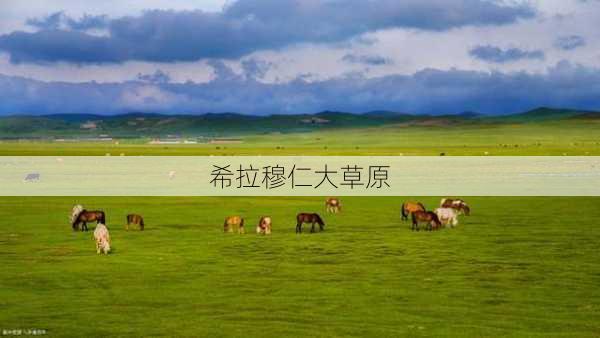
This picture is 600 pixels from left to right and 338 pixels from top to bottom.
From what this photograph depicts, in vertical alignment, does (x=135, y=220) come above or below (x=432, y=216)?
above

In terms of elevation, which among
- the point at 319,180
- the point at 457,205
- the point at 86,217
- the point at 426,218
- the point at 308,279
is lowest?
the point at 308,279

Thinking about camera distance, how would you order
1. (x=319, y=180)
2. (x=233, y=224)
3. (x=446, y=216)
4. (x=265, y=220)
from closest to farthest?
1. (x=265, y=220)
2. (x=233, y=224)
3. (x=446, y=216)
4. (x=319, y=180)

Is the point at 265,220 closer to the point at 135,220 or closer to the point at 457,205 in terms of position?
the point at 135,220

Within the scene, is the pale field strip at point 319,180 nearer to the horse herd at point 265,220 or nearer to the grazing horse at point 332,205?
the grazing horse at point 332,205

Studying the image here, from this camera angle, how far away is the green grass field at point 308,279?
57.5 feet

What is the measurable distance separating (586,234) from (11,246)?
21.2 metres

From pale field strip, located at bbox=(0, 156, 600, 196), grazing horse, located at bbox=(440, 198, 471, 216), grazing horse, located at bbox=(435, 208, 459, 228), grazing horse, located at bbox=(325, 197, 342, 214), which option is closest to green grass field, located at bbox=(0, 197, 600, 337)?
grazing horse, located at bbox=(435, 208, 459, 228)

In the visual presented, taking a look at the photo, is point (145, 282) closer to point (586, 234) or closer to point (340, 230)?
point (340, 230)

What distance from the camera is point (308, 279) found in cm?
2305

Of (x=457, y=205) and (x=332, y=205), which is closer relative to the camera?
(x=457, y=205)

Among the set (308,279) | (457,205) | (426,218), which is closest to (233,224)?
(426,218)

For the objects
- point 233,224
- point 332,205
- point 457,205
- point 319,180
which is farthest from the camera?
point 319,180

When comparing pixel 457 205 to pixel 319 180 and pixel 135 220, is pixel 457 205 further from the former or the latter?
pixel 319 180

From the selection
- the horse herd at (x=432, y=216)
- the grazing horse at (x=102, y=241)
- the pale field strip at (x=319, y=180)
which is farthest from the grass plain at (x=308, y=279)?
the pale field strip at (x=319, y=180)
